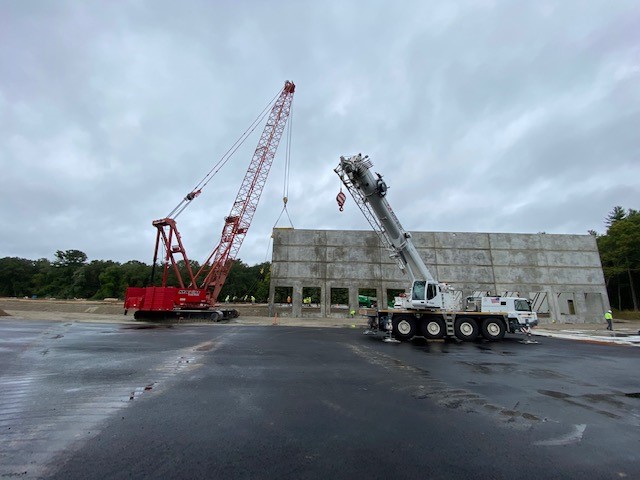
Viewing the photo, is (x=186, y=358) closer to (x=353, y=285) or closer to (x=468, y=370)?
(x=468, y=370)

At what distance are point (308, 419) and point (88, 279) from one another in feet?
393

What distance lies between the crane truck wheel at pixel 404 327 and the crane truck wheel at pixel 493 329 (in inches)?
154

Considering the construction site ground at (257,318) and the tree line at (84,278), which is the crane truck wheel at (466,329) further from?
the tree line at (84,278)

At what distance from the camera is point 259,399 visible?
5.68 meters

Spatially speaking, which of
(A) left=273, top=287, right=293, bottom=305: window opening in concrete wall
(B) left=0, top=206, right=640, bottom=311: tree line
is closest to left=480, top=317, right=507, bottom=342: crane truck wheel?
(A) left=273, top=287, right=293, bottom=305: window opening in concrete wall

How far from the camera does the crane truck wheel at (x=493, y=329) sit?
16922 mm

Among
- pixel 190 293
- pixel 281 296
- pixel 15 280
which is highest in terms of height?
pixel 15 280

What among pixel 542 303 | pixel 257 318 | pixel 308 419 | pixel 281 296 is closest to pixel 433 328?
pixel 308 419

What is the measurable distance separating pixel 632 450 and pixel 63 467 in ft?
21.4

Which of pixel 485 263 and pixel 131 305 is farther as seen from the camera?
pixel 485 263

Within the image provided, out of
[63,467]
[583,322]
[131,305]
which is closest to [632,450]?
[63,467]

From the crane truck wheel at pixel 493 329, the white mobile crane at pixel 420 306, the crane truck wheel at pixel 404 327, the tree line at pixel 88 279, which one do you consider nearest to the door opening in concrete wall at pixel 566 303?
the white mobile crane at pixel 420 306

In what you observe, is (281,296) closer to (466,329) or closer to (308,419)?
(466,329)

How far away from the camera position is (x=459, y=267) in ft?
119
